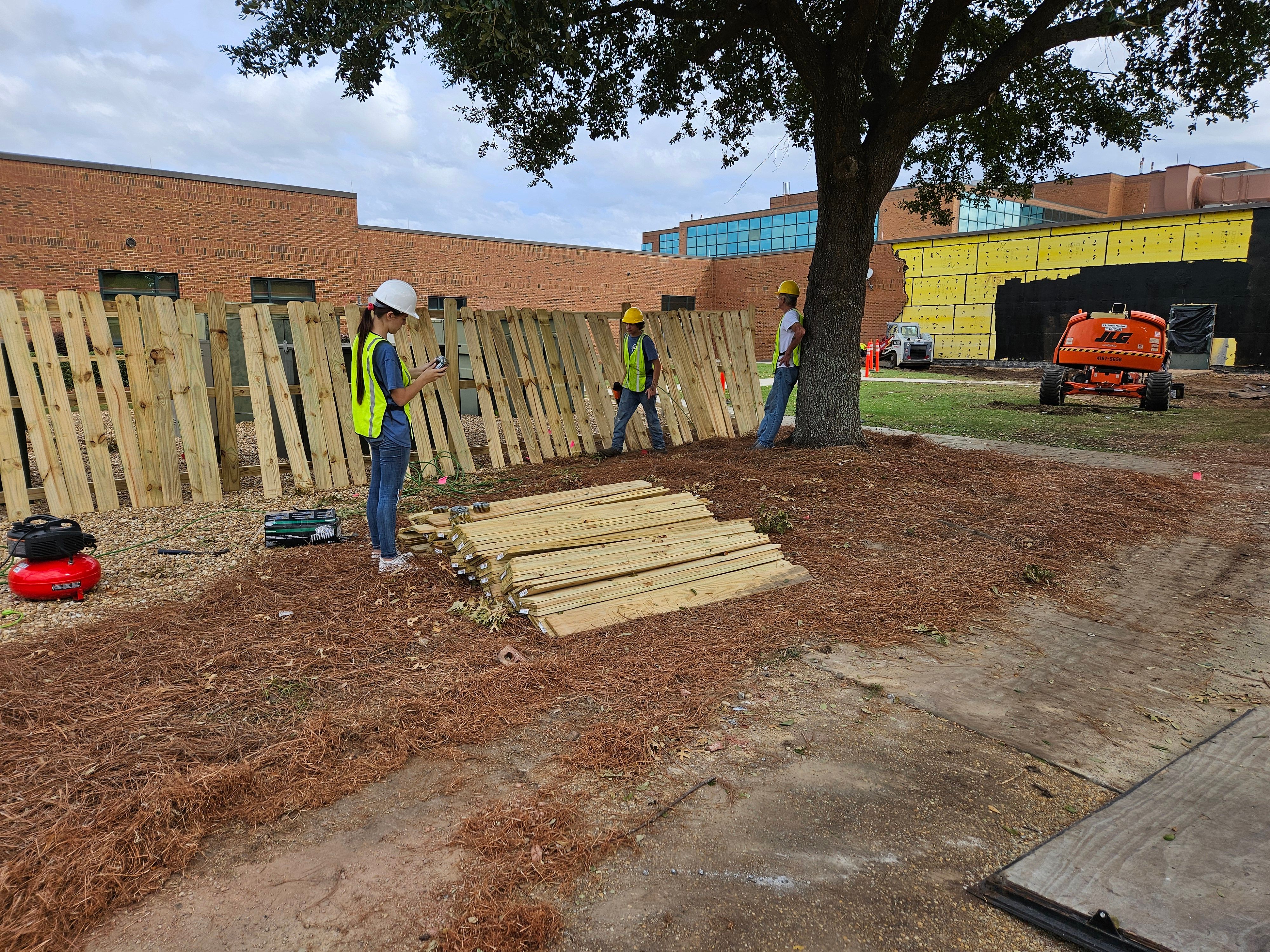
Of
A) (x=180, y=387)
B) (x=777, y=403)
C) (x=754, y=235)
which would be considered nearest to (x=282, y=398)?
(x=180, y=387)

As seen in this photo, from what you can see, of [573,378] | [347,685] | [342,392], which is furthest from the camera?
[573,378]

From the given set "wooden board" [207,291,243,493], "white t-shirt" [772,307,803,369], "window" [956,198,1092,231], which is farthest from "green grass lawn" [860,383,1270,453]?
"window" [956,198,1092,231]

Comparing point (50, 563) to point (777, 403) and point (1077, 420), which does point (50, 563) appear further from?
point (1077, 420)

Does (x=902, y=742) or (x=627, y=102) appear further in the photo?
(x=627, y=102)

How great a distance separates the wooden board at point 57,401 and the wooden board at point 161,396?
62 centimetres

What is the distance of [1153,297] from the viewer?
1034 inches

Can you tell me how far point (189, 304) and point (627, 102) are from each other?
22.0 ft

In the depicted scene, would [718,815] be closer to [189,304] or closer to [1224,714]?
[1224,714]

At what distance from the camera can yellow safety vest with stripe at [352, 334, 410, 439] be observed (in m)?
5.17

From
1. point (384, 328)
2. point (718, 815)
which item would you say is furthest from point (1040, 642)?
point (384, 328)

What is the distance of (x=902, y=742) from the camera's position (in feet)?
10.8

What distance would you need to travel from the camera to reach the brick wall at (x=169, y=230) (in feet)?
69.4

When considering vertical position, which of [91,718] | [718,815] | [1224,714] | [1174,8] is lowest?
[1224,714]

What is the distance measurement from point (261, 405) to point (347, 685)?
499 centimetres
